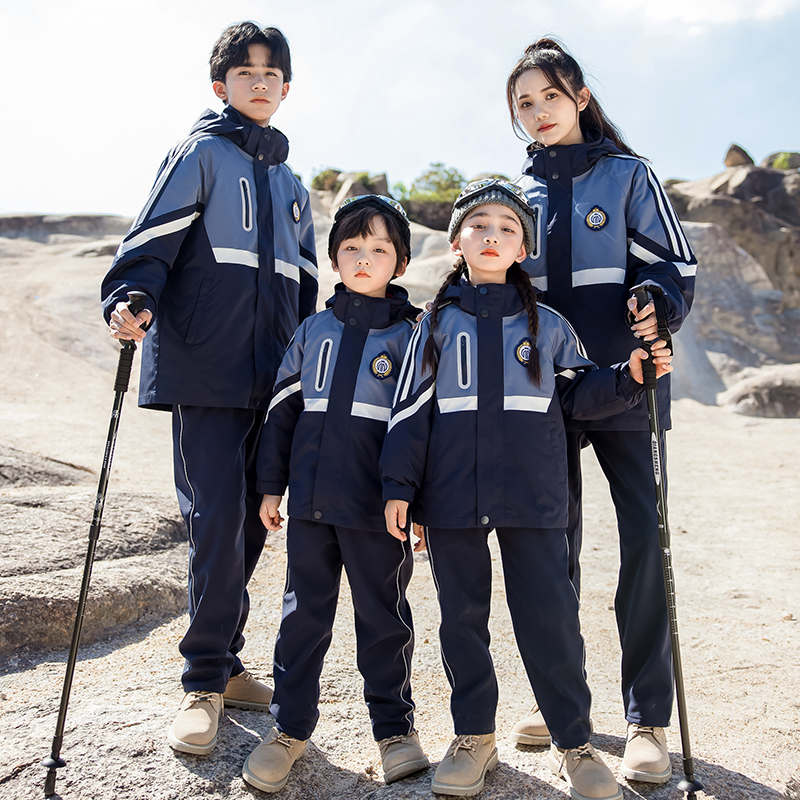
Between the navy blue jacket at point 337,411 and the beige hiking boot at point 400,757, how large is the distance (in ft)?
2.28

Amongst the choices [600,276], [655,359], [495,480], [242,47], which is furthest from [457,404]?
[242,47]

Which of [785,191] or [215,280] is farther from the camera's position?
[785,191]

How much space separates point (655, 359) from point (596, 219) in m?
0.63

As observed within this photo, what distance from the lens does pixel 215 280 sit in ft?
8.98

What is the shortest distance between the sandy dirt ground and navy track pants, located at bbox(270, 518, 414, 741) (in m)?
0.20

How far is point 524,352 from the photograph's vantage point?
243 centimetres

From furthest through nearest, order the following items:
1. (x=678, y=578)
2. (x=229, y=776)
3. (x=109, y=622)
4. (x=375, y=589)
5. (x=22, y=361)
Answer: (x=22, y=361), (x=678, y=578), (x=109, y=622), (x=375, y=589), (x=229, y=776)

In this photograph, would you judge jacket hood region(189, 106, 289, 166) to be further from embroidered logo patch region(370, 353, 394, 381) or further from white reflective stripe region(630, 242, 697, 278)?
white reflective stripe region(630, 242, 697, 278)

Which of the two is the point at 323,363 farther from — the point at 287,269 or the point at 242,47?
the point at 242,47

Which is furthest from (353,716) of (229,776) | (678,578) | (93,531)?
(678,578)

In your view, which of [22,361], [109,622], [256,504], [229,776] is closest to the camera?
[229,776]

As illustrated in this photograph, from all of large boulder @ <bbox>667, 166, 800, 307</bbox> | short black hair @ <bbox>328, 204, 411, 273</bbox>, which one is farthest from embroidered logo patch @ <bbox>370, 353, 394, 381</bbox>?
large boulder @ <bbox>667, 166, 800, 307</bbox>

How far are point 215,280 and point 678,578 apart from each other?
410 centimetres

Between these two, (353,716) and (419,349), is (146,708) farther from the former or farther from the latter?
(419,349)
